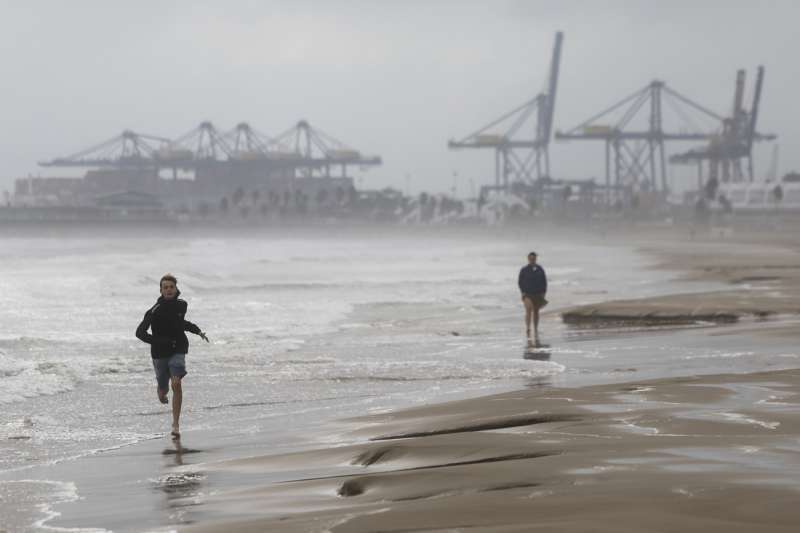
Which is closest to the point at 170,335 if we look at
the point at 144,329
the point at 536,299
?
the point at 144,329

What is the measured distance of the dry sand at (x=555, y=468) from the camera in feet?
19.1

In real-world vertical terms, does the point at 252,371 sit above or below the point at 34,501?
below

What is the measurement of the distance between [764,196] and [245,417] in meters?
170

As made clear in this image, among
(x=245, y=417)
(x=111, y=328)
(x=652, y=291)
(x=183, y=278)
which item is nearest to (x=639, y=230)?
(x=183, y=278)

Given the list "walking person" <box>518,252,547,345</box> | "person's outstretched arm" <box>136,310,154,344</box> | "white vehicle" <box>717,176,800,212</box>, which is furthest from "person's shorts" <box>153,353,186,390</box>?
"white vehicle" <box>717,176,800,212</box>

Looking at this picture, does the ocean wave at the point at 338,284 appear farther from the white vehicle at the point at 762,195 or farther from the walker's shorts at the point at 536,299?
the white vehicle at the point at 762,195

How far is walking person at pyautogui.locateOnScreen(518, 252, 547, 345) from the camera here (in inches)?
745

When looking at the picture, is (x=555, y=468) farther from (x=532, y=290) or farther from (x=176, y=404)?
(x=532, y=290)

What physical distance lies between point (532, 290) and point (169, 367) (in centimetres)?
946


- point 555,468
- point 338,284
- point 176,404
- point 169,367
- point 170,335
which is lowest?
point 338,284

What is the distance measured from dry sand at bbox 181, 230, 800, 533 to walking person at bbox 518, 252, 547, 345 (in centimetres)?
767

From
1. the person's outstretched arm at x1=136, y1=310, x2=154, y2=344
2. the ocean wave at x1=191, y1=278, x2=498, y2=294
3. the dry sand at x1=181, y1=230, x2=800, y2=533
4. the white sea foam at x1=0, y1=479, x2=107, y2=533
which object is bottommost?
the ocean wave at x1=191, y1=278, x2=498, y2=294

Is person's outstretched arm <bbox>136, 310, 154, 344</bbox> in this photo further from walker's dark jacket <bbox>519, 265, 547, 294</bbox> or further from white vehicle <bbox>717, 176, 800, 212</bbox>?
white vehicle <bbox>717, 176, 800, 212</bbox>

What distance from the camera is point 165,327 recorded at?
10.3 m
